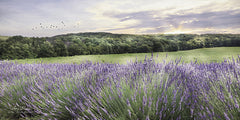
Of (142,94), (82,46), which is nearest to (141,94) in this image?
(142,94)

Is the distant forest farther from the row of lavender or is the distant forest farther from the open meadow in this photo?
the open meadow

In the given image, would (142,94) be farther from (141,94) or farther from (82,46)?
(82,46)

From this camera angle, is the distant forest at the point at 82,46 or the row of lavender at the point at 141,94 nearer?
the row of lavender at the point at 141,94

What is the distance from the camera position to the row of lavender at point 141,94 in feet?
5.54

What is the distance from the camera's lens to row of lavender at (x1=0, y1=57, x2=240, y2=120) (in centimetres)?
169

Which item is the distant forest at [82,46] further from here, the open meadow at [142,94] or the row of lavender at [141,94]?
the open meadow at [142,94]

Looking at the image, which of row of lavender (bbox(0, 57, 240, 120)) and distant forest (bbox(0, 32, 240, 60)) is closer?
row of lavender (bbox(0, 57, 240, 120))

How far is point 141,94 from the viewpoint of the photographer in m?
1.88

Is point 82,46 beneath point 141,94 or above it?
above

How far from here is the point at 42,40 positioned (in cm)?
1230

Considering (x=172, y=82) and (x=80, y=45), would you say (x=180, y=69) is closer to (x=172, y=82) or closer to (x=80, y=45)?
(x=172, y=82)

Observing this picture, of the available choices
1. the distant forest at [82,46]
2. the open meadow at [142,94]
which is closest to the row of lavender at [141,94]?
the open meadow at [142,94]

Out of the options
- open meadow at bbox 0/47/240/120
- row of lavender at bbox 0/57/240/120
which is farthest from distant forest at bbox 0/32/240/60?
open meadow at bbox 0/47/240/120

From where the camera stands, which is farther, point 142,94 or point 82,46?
point 82,46
